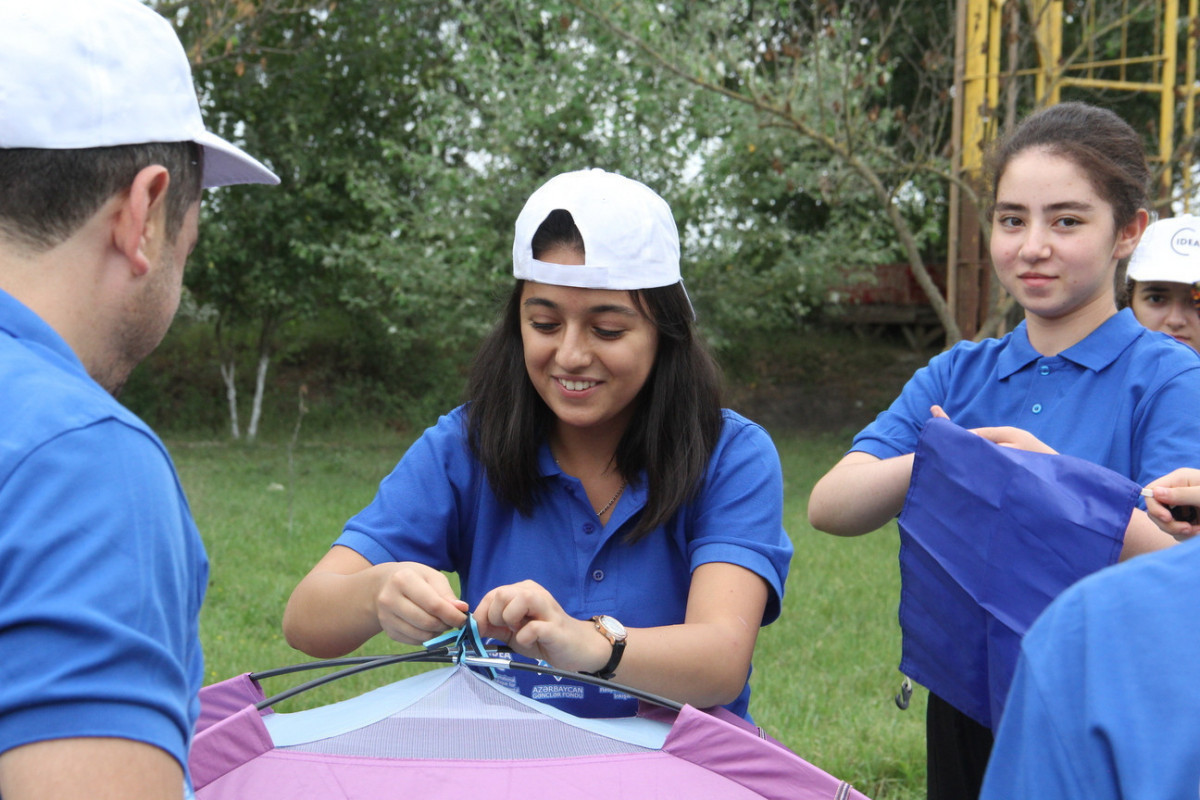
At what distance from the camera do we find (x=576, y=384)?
2.11 metres

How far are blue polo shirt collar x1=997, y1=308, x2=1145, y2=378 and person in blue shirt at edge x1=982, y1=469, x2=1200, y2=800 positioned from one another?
1.34m

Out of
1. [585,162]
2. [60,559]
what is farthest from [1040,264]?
[585,162]

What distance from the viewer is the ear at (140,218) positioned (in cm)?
111

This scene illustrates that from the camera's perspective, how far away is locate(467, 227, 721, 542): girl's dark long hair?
2.11m

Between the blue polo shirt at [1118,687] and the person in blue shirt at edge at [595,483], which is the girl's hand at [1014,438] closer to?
the person in blue shirt at edge at [595,483]

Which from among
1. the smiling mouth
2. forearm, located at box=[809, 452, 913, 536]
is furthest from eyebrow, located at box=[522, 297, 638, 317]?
forearm, located at box=[809, 452, 913, 536]

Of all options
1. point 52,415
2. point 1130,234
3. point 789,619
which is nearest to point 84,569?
point 52,415

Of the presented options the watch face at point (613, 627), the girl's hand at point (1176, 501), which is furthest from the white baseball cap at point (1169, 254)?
the watch face at point (613, 627)

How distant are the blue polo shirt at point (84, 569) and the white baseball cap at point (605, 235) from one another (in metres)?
1.11

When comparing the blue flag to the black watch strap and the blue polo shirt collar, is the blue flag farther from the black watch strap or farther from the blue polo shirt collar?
the black watch strap

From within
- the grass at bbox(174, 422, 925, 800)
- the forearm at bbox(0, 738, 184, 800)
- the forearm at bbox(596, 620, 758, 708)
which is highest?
the forearm at bbox(0, 738, 184, 800)

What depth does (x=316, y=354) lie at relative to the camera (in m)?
16.3

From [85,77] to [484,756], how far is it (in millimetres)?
Answer: 1068

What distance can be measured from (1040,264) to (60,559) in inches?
67.1
